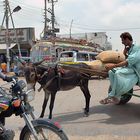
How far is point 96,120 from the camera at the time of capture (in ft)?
32.9

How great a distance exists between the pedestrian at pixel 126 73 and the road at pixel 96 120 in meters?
0.69

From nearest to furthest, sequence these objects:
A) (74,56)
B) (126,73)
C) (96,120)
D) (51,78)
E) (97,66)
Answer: (126,73), (96,120), (51,78), (97,66), (74,56)

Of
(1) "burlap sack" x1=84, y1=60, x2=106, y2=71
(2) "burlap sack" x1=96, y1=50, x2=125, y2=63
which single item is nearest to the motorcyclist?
(1) "burlap sack" x1=84, y1=60, x2=106, y2=71

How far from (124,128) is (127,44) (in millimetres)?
1884

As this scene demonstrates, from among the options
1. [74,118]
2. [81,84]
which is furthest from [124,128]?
[81,84]

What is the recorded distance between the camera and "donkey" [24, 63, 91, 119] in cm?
991

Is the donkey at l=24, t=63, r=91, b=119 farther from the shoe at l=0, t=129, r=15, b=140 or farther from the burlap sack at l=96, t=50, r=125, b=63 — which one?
the shoe at l=0, t=129, r=15, b=140

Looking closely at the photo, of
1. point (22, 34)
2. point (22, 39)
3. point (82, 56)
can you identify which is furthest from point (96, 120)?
point (22, 34)

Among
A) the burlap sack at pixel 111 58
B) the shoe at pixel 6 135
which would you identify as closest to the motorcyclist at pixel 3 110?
the shoe at pixel 6 135

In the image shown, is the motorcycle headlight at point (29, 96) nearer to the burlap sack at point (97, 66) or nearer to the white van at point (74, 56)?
the burlap sack at point (97, 66)

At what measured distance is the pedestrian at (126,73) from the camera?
9.12m

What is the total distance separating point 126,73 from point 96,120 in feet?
4.96

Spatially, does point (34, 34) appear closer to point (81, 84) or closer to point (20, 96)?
point (81, 84)

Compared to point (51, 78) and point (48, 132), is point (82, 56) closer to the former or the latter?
point (51, 78)
